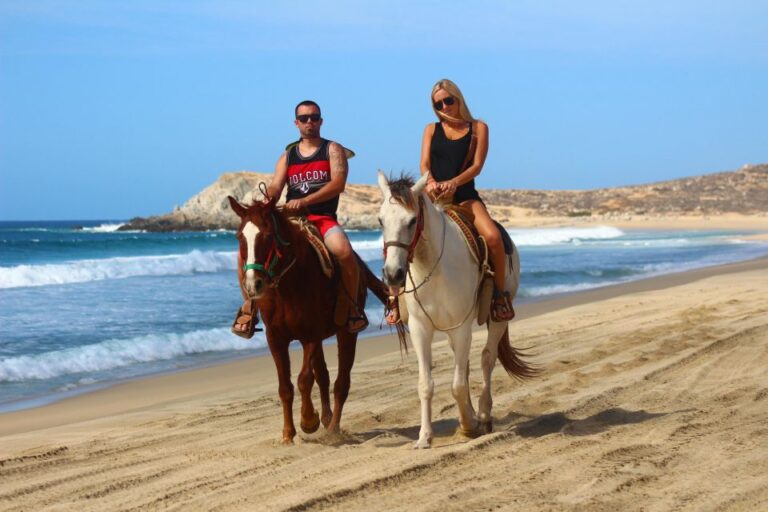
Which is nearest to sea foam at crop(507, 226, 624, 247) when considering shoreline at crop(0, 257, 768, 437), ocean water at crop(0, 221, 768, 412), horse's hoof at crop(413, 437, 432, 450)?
ocean water at crop(0, 221, 768, 412)

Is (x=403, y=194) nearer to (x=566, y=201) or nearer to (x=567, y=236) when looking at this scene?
(x=567, y=236)

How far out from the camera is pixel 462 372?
665cm

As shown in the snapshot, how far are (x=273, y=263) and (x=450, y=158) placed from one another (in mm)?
1593

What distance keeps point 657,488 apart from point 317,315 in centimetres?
269

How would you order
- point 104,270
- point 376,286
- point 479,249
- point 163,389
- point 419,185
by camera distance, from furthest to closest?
point 104,270 < point 163,389 < point 376,286 < point 479,249 < point 419,185

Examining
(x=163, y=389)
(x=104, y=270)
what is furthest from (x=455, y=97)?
(x=104, y=270)

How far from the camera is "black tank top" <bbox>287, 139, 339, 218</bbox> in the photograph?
7.31 m

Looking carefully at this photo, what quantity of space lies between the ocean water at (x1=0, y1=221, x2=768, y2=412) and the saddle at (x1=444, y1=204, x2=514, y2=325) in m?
4.84

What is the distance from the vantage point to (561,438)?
21.6ft

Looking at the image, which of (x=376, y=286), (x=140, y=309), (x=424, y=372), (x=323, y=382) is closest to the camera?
(x=424, y=372)

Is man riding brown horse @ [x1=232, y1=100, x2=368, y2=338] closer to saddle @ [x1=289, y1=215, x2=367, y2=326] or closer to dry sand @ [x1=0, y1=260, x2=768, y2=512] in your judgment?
saddle @ [x1=289, y1=215, x2=367, y2=326]

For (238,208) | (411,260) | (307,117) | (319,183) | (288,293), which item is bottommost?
(288,293)

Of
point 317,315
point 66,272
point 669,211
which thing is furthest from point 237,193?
point 317,315

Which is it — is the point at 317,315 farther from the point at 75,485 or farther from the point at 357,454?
the point at 75,485
